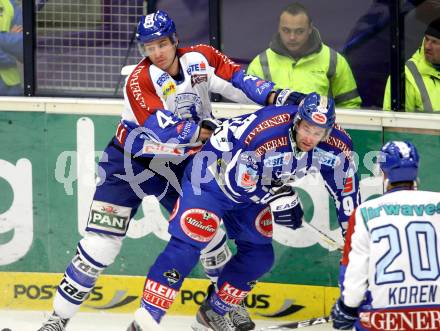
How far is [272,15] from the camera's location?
727 cm

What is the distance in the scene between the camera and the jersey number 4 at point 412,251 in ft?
16.6

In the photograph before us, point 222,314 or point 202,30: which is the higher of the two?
point 202,30

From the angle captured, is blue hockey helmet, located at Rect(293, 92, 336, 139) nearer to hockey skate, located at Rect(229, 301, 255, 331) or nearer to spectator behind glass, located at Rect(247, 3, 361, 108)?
spectator behind glass, located at Rect(247, 3, 361, 108)

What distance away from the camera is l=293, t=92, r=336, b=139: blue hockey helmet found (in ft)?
19.8

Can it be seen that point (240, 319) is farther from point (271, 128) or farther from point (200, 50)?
point (200, 50)

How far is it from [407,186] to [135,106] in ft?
5.95

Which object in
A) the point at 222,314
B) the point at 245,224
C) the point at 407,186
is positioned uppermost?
the point at 407,186

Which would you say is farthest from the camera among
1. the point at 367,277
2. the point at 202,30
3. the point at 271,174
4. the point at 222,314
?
the point at 202,30

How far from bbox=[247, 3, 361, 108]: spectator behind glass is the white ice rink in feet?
4.12

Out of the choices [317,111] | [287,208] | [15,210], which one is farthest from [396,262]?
[15,210]

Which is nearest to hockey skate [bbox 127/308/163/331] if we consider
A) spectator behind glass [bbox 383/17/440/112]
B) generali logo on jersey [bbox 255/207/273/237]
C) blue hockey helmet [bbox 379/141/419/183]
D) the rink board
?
generali logo on jersey [bbox 255/207/273/237]

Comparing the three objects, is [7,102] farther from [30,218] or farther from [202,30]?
[202,30]

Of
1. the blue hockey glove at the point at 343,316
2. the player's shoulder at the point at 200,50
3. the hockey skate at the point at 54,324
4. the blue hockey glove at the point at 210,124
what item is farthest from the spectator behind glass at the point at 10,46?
the blue hockey glove at the point at 343,316

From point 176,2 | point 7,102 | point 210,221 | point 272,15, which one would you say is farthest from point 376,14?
point 7,102
